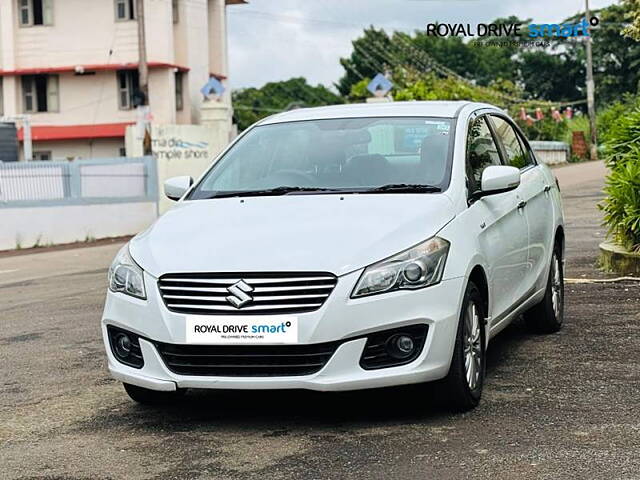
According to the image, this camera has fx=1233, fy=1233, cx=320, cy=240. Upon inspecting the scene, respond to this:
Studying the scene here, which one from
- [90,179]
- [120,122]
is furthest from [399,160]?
[120,122]

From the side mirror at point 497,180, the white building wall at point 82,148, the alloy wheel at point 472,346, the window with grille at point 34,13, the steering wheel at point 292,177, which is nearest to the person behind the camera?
the alloy wheel at point 472,346

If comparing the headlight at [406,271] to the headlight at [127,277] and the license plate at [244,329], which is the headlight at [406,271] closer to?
the license plate at [244,329]

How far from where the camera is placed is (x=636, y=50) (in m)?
74.9

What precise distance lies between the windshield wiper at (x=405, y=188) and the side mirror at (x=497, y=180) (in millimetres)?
344

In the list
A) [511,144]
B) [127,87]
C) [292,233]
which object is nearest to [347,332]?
[292,233]

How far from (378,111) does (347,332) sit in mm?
2310

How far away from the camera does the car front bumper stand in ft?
19.2

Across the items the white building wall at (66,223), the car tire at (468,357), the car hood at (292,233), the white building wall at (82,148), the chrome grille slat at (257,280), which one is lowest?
the white building wall at (66,223)

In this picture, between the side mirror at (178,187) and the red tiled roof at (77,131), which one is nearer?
the side mirror at (178,187)

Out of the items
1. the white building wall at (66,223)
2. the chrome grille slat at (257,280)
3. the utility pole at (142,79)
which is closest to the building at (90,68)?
the utility pole at (142,79)

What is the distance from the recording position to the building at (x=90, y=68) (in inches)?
1764

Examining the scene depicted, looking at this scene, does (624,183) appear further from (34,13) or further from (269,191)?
(34,13)

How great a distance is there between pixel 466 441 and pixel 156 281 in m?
1.71

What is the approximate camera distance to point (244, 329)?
589 centimetres
